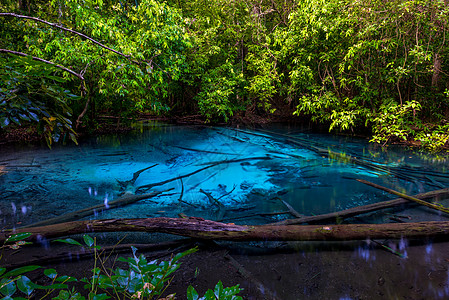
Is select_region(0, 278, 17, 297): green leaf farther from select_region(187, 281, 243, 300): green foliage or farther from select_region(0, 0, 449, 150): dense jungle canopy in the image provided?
select_region(0, 0, 449, 150): dense jungle canopy

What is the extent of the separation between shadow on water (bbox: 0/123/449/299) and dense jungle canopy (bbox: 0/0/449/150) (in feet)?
3.88

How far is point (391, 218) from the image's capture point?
2834mm

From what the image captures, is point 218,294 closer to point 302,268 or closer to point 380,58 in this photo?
point 302,268

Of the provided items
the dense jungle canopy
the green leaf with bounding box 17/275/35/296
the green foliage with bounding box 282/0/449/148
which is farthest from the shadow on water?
the green leaf with bounding box 17/275/35/296

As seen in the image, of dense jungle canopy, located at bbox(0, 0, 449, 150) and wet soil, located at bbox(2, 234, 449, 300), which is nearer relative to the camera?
wet soil, located at bbox(2, 234, 449, 300)

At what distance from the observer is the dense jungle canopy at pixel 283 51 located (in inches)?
244

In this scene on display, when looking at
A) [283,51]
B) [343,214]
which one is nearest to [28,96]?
[343,214]

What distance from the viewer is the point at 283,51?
366 inches

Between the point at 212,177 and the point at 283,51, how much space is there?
6712 mm

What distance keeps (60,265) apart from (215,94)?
8.82m

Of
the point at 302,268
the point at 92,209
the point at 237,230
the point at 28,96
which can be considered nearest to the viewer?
the point at 28,96

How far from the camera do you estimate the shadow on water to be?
6.33 feet

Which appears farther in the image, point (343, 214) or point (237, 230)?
point (343, 214)

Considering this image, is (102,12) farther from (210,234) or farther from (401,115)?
(401,115)
